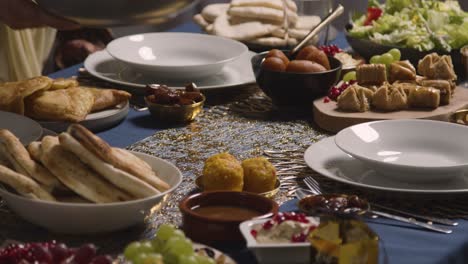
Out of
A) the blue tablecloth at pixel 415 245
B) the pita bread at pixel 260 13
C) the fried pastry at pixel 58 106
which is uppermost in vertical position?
the blue tablecloth at pixel 415 245

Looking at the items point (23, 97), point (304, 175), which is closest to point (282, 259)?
point (304, 175)

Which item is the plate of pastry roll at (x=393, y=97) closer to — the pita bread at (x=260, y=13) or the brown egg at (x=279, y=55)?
the brown egg at (x=279, y=55)

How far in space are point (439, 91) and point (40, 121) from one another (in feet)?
2.79

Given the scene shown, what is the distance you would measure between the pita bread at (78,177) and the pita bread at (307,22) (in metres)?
1.31

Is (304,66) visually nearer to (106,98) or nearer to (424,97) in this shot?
(424,97)

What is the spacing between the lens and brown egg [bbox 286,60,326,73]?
6.45ft

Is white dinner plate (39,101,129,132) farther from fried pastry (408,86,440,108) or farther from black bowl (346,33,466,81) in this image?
black bowl (346,33,466,81)

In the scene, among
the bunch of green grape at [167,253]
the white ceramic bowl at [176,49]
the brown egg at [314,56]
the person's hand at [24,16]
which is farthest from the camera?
the white ceramic bowl at [176,49]

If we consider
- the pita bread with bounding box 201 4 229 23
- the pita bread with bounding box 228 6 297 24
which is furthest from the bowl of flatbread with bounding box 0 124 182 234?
the pita bread with bounding box 201 4 229 23

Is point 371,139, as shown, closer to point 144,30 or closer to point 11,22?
point 11,22

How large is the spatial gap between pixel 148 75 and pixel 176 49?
20cm

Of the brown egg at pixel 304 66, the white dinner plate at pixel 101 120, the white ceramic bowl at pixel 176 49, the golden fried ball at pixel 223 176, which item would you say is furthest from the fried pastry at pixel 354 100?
the golden fried ball at pixel 223 176

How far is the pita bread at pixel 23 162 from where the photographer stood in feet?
4.07

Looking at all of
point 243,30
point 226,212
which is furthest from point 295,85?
point 226,212
